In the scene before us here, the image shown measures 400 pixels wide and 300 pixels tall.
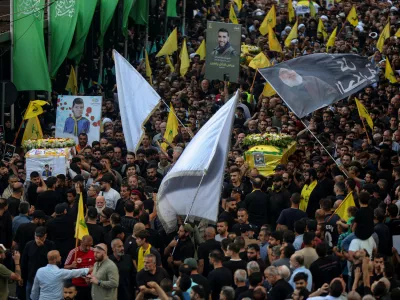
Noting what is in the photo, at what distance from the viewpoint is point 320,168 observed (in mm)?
20984

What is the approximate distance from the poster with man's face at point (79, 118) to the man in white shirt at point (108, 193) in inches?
195

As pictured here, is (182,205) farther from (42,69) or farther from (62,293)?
(42,69)

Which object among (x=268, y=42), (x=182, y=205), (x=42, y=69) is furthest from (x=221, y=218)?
(x=268, y=42)

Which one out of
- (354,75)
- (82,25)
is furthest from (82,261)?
(82,25)

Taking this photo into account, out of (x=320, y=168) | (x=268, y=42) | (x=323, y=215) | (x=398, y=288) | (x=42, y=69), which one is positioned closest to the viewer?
(x=398, y=288)

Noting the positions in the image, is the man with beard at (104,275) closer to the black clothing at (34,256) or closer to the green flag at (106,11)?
the black clothing at (34,256)

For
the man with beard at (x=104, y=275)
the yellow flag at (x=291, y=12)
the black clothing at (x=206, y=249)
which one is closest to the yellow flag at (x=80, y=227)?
the man with beard at (x=104, y=275)

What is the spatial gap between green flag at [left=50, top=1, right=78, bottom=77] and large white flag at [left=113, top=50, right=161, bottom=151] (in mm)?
5045

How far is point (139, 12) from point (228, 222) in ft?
57.8

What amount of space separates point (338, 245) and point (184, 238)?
1.92 metres

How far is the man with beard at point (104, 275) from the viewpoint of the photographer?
16.5 m

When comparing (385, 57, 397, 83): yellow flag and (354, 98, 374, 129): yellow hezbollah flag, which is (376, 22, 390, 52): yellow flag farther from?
(354, 98, 374, 129): yellow hezbollah flag

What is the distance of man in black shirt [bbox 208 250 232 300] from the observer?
52.1ft

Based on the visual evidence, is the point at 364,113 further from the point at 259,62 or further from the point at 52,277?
the point at 52,277
